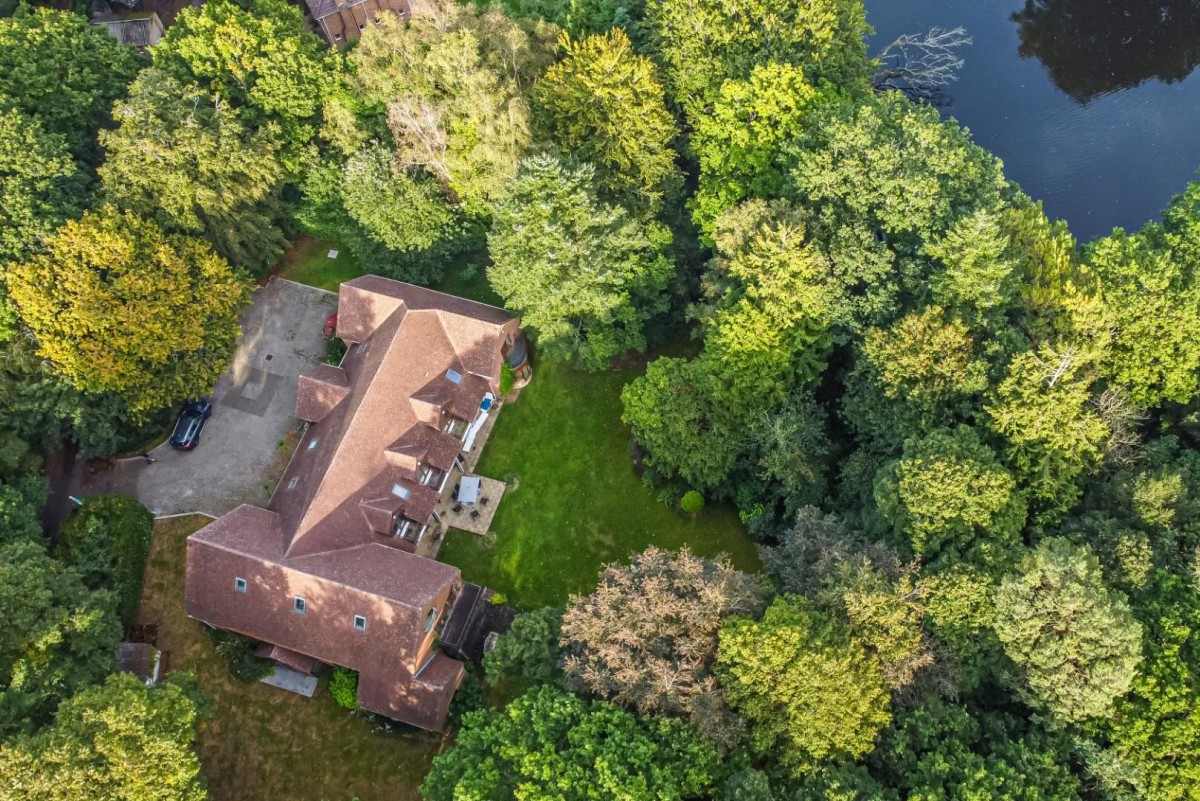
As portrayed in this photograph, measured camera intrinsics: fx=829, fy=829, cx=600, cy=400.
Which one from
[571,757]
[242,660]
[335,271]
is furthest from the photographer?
[335,271]

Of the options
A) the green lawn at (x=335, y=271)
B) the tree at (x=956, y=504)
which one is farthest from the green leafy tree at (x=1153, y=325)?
the green lawn at (x=335, y=271)

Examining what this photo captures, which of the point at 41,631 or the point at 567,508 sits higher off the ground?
the point at 567,508

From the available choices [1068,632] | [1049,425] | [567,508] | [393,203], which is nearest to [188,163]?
[393,203]

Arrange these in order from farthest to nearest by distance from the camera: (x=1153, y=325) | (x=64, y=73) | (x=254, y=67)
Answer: (x=254, y=67)
(x=64, y=73)
(x=1153, y=325)

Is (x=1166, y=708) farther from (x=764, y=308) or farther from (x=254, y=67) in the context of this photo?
(x=254, y=67)

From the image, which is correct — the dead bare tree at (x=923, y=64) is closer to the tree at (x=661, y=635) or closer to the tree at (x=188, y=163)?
the tree at (x=661, y=635)

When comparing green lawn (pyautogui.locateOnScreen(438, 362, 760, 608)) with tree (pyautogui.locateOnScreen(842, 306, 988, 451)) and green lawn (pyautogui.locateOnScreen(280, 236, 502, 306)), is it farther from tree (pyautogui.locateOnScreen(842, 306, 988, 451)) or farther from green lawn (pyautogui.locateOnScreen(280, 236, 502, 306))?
tree (pyautogui.locateOnScreen(842, 306, 988, 451))
